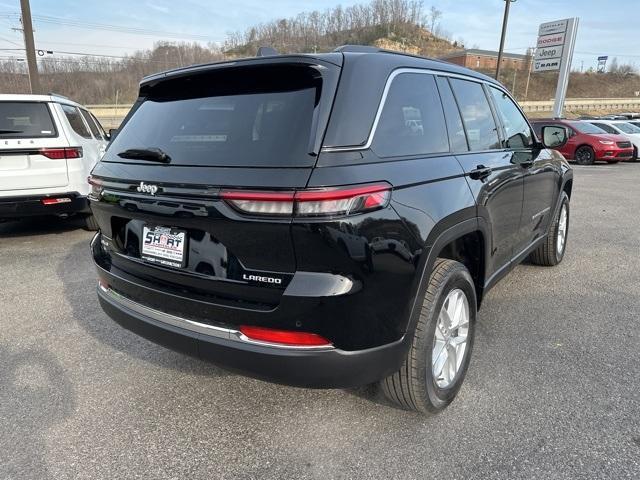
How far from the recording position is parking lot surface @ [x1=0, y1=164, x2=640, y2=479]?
221cm

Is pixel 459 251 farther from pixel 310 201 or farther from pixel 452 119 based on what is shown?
pixel 310 201

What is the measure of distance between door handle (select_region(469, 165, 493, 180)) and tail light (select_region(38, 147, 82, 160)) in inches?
200

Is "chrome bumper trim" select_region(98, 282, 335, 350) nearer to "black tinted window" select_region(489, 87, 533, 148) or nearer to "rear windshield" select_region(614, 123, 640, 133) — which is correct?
"black tinted window" select_region(489, 87, 533, 148)

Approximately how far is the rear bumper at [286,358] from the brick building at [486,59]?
97947 mm

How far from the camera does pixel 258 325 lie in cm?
202

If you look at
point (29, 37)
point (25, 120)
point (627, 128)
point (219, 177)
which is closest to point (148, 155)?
point (219, 177)

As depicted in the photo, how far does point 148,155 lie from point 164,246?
487 mm

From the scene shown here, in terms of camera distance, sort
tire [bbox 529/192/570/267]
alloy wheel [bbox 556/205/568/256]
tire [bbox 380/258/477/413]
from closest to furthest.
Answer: tire [bbox 380/258/477/413] → tire [bbox 529/192/570/267] → alloy wheel [bbox 556/205/568/256]

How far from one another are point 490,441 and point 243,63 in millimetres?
2188

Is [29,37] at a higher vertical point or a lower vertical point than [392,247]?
higher

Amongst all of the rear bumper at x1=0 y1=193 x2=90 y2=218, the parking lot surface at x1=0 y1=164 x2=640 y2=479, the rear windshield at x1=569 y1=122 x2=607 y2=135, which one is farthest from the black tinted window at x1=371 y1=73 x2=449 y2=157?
the rear windshield at x1=569 y1=122 x2=607 y2=135

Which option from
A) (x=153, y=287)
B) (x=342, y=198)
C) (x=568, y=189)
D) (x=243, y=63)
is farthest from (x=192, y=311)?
(x=568, y=189)

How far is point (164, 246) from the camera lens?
2.27 meters

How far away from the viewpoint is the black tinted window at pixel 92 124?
23.6 feet
